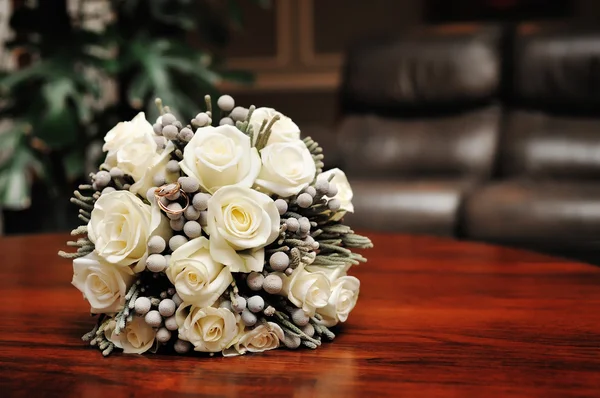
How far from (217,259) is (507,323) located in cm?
32

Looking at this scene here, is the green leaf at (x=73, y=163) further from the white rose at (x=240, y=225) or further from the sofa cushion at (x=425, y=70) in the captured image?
the white rose at (x=240, y=225)

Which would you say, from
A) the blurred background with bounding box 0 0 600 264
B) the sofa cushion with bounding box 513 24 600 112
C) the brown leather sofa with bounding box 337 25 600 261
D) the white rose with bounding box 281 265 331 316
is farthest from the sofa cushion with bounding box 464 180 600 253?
the white rose with bounding box 281 265 331 316

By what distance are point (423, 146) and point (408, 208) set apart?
66cm

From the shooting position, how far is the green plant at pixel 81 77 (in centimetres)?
223

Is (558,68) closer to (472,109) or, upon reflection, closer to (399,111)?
(472,109)

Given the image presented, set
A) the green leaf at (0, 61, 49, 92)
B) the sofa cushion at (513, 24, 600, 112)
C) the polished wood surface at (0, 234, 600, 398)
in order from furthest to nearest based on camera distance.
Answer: the sofa cushion at (513, 24, 600, 112), the green leaf at (0, 61, 49, 92), the polished wood surface at (0, 234, 600, 398)

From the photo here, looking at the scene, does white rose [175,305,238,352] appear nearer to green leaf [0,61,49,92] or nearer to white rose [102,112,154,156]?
white rose [102,112,154,156]

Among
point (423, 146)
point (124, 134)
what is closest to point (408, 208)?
point (423, 146)

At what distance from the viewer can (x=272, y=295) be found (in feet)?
2.18

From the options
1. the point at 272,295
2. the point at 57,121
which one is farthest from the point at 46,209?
the point at 272,295

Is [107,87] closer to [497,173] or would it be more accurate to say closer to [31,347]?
[497,173]

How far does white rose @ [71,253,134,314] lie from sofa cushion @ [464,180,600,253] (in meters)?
1.65

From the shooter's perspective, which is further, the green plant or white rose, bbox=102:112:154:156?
the green plant

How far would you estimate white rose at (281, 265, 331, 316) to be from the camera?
2.13 feet
